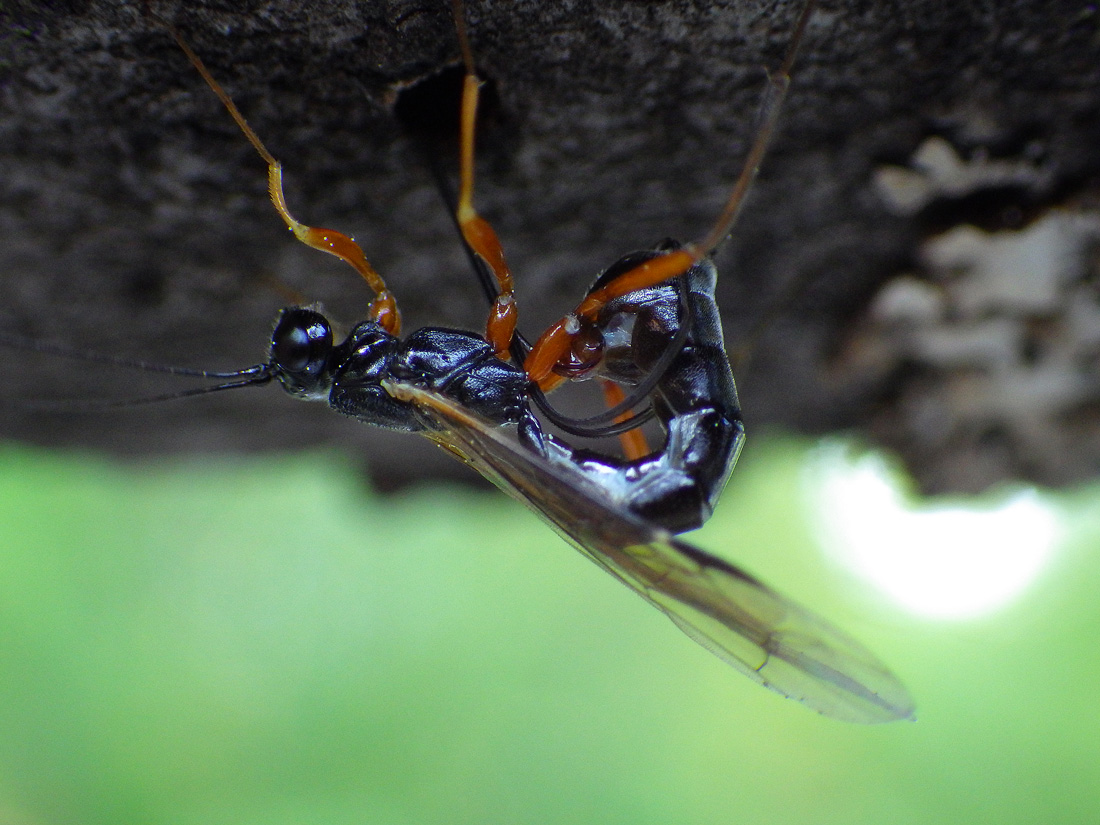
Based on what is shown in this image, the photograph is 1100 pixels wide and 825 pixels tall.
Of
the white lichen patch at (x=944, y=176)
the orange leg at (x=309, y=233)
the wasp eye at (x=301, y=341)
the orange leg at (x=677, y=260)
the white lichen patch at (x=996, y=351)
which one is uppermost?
the white lichen patch at (x=996, y=351)

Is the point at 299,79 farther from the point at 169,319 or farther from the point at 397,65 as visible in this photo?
the point at 169,319

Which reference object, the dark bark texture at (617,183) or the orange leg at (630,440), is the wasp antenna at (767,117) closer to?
the dark bark texture at (617,183)

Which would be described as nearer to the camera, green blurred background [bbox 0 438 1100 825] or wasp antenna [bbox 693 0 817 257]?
wasp antenna [bbox 693 0 817 257]

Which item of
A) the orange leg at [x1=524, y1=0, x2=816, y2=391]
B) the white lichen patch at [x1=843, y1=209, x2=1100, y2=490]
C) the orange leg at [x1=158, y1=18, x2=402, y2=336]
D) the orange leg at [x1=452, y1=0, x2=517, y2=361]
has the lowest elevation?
the orange leg at [x1=158, y1=18, x2=402, y2=336]

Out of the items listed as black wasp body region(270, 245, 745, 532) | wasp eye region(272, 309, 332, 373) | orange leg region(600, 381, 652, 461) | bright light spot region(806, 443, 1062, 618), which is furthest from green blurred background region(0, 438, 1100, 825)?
wasp eye region(272, 309, 332, 373)

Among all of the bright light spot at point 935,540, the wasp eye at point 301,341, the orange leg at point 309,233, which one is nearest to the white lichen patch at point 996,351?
the bright light spot at point 935,540

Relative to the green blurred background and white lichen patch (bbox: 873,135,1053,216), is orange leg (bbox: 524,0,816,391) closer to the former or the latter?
white lichen patch (bbox: 873,135,1053,216)

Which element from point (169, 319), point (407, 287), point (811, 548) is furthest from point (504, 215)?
point (811, 548)
